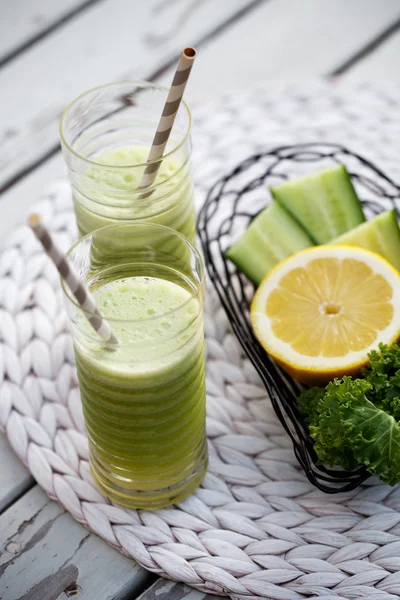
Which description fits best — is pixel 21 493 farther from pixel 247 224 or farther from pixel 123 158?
pixel 247 224

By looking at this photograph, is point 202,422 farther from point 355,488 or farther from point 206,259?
point 206,259

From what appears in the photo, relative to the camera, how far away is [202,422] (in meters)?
1.39

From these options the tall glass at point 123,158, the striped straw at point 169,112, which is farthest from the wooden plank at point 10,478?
the striped straw at point 169,112

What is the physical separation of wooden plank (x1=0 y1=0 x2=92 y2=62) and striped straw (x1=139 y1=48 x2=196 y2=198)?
118 centimetres

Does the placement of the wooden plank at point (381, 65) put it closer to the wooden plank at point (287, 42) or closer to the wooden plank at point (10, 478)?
the wooden plank at point (287, 42)

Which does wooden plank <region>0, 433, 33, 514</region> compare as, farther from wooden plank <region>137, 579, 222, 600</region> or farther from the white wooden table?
the white wooden table

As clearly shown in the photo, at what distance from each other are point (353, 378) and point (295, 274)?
9.4 inches

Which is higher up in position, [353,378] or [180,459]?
[353,378]

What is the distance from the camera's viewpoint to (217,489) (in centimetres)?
144

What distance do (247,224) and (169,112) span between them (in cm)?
52

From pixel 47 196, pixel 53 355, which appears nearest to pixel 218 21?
pixel 47 196

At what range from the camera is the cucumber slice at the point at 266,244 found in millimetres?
1674

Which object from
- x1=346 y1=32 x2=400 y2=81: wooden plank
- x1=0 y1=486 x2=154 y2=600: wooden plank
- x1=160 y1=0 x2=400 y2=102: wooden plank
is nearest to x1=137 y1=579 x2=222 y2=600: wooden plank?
x1=0 y1=486 x2=154 y2=600: wooden plank

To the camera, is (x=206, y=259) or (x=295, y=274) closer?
(x=295, y=274)
